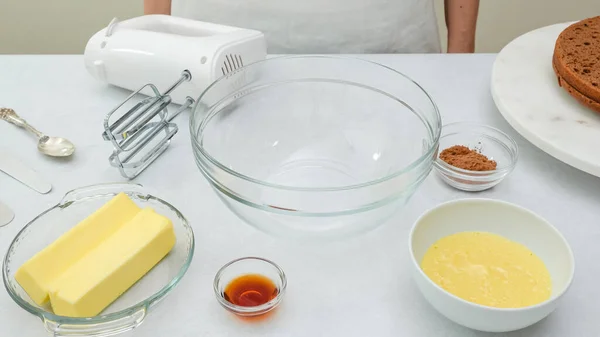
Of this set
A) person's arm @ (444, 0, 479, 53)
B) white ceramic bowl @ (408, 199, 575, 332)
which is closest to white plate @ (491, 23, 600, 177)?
white ceramic bowl @ (408, 199, 575, 332)

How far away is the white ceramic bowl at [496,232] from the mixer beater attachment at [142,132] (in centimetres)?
39

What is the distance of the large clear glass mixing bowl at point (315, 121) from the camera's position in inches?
31.5

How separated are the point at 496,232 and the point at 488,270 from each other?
7 centimetres

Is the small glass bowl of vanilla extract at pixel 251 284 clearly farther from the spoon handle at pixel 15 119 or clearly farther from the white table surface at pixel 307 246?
the spoon handle at pixel 15 119

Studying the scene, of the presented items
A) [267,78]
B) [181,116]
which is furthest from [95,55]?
[267,78]

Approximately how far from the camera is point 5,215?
29.7 inches

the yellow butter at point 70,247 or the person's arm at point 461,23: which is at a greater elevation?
the yellow butter at point 70,247

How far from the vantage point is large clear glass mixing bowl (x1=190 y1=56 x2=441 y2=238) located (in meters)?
0.80

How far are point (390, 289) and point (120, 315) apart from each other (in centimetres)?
28

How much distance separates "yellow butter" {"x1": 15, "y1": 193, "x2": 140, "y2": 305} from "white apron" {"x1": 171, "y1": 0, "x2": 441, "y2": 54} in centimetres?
60

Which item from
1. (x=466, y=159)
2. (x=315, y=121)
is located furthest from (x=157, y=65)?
(x=466, y=159)

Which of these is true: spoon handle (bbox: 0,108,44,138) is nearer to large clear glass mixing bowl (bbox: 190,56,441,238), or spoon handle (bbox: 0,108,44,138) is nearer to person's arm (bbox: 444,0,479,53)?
large clear glass mixing bowl (bbox: 190,56,441,238)

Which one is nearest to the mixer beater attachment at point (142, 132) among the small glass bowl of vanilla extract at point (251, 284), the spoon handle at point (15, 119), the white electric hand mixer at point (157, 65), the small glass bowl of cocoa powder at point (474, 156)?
the white electric hand mixer at point (157, 65)

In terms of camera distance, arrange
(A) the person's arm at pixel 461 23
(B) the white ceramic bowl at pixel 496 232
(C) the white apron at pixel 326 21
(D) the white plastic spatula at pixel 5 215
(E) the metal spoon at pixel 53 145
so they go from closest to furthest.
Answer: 1. (B) the white ceramic bowl at pixel 496 232
2. (D) the white plastic spatula at pixel 5 215
3. (E) the metal spoon at pixel 53 145
4. (C) the white apron at pixel 326 21
5. (A) the person's arm at pixel 461 23
